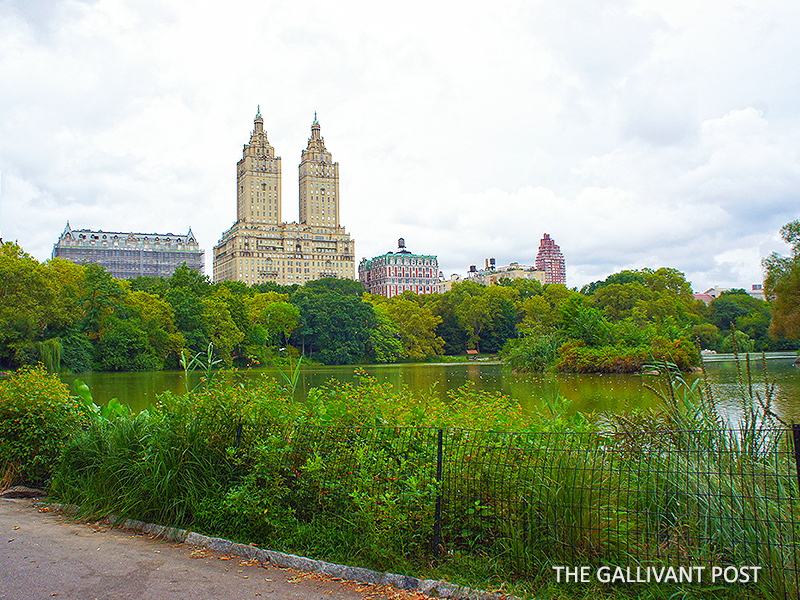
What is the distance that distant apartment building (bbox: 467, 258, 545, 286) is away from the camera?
171m

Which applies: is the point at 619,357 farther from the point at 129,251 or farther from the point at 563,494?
the point at 129,251

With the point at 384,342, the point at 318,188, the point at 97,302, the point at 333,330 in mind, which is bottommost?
the point at 384,342

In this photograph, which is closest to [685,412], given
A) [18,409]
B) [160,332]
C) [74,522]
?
[74,522]

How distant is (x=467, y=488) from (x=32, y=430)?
523 cm

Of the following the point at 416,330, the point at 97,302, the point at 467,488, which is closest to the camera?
the point at 467,488

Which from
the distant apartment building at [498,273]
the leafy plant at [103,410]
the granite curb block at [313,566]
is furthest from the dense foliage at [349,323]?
the distant apartment building at [498,273]

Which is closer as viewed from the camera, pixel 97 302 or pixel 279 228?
pixel 97 302

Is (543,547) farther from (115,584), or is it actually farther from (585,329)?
(585,329)

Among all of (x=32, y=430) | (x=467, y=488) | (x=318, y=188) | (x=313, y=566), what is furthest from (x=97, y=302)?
(x=318, y=188)

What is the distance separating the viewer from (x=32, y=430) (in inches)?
279

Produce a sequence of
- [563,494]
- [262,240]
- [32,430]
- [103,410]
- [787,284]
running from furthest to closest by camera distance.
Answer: [262,240] → [787,284] → [103,410] → [32,430] → [563,494]

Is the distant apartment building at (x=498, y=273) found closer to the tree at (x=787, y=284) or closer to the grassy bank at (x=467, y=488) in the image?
the tree at (x=787, y=284)

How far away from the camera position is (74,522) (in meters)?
5.97

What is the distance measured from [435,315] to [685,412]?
220 feet
